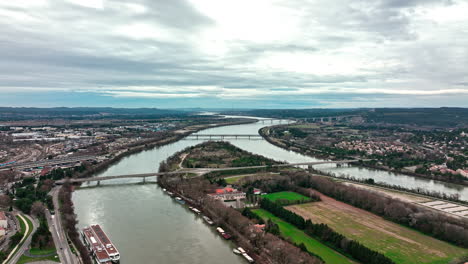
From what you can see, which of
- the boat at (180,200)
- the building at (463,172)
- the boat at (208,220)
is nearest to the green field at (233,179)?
the boat at (180,200)

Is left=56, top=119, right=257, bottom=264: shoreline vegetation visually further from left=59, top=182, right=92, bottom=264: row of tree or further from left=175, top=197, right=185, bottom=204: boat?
left=175, top=197, right=185, bottom=204: boat

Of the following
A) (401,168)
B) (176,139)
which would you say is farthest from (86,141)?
(401,168)

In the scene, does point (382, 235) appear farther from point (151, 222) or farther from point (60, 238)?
point (60, 238)

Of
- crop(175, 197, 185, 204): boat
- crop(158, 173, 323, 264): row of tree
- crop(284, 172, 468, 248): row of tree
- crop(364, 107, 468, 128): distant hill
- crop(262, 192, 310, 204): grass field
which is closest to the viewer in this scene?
crop(158, 173, 323, 264): row of tree

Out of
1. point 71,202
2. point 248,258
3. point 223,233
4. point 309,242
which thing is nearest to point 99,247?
point 223,233

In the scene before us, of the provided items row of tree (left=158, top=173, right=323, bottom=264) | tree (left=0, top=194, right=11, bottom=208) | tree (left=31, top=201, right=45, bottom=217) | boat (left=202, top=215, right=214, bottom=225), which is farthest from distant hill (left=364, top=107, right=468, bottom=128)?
tree (left=0, top=194, right=11, bottom=208)

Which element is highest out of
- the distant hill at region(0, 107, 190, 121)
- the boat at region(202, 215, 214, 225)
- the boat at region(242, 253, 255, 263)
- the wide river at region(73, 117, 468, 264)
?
the distant hill at region(0, 107, 190, 121)

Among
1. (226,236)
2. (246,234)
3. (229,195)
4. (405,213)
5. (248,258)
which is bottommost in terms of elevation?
(248,258)
